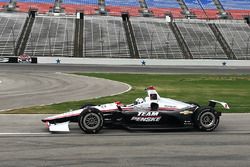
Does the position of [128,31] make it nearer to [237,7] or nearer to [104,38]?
[104,38]

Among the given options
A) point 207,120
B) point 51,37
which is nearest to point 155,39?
point 51,37

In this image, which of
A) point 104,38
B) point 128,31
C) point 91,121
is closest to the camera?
point 91,121

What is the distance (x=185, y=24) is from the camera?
7750 centimetres

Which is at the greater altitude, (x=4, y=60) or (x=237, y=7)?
(x=237, y=7)

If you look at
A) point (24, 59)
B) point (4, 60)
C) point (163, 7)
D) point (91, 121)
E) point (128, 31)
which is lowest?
point (91, 121)

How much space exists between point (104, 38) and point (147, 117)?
5846cm

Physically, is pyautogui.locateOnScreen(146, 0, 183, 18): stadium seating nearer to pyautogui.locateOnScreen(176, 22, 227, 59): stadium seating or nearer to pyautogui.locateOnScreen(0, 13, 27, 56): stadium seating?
pyautogui.locateOnScreen(176, 22, 227, 59): stadium seating

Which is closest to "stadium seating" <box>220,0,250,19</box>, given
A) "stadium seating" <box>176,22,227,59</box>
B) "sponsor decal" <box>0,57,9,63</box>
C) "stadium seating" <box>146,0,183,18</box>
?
"stadium seating" <box>176,22,227,59</box>

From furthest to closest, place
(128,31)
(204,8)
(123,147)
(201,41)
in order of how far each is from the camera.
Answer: (204,8), (128,31), (201,41), (123,147)

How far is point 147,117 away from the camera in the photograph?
11.2m

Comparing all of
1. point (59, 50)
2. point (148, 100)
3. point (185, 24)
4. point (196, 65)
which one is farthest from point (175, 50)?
point (148, 100)

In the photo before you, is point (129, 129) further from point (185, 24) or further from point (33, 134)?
point (185, 24)

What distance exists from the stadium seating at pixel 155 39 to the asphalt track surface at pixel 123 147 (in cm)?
5310

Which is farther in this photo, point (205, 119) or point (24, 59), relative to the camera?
point (24, 59)
